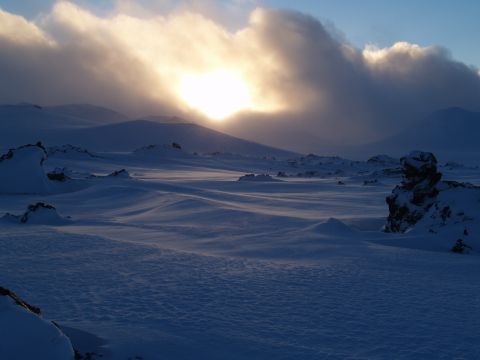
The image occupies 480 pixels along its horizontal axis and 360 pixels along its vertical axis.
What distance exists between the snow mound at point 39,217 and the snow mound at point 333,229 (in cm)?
375

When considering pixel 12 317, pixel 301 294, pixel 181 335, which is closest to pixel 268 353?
pixel 181 335

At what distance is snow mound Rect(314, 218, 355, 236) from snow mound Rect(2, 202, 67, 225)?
375 cm

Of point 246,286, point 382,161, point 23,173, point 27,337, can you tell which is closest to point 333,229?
point 246,286

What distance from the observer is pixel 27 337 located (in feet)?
6.46

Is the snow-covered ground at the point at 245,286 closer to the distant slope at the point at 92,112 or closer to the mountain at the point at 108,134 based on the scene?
the mountain at the point at 108,134

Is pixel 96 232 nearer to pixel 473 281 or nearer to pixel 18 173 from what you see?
pixel 473 281

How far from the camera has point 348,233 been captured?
5.70 meters

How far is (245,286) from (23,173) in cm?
1014

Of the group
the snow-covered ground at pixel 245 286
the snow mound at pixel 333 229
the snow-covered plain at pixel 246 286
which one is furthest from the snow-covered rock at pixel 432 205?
the snow mound at pixel 333 229

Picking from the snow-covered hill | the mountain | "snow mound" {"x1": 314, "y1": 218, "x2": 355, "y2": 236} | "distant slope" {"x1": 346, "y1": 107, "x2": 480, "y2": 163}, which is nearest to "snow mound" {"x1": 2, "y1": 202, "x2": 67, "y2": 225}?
"snow mound" {"x1": 314, "y1": 218, "x2": 355, "y2": 236}

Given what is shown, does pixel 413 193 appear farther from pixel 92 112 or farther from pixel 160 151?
pixel 92 112

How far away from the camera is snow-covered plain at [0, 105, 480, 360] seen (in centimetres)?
241

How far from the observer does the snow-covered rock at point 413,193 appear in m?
6.28

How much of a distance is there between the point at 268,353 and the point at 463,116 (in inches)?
4697
